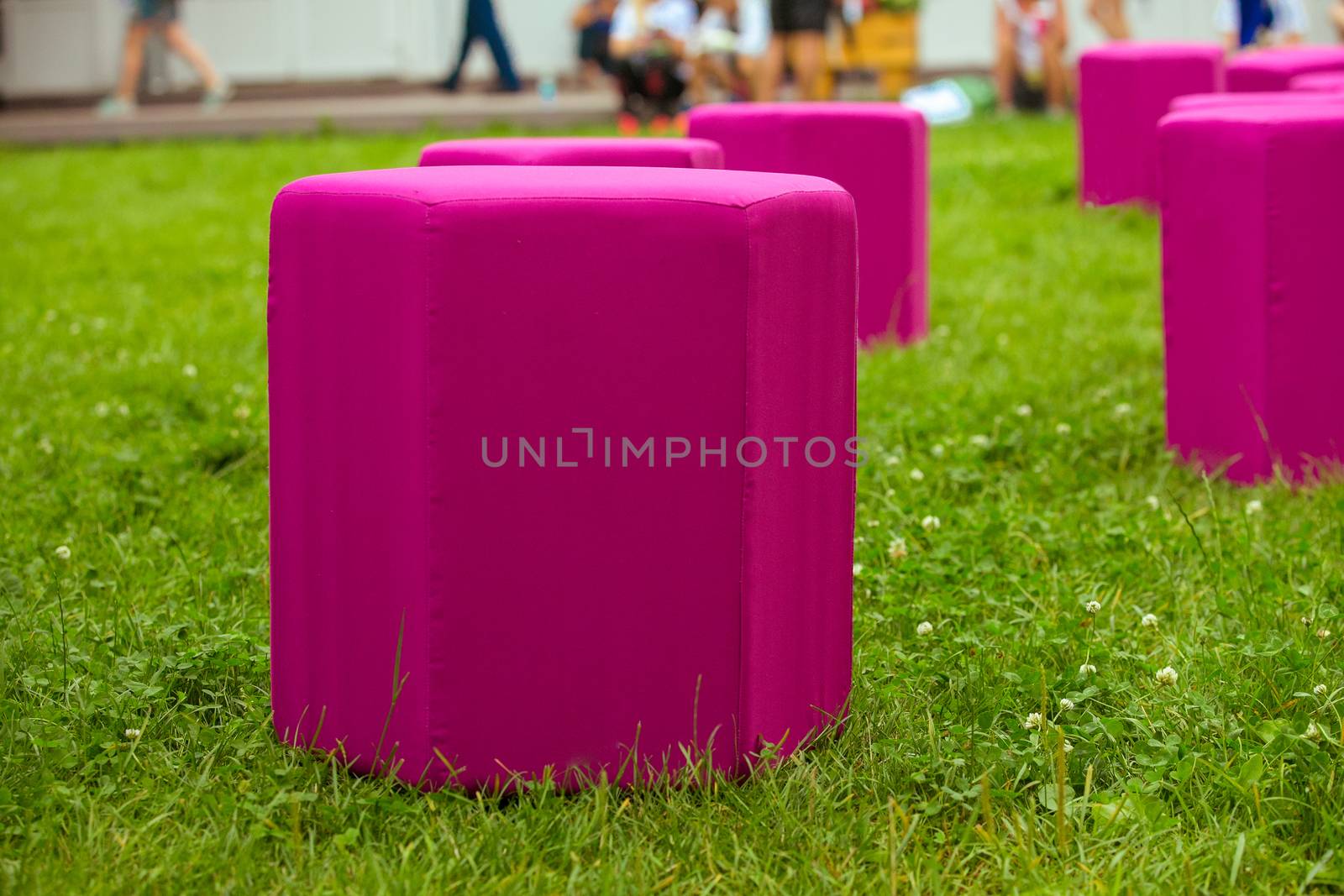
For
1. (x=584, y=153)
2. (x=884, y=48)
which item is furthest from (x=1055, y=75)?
(x=584, y=153)

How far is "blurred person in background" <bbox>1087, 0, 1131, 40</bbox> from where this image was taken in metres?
11.9

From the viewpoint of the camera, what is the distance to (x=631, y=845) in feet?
7.39

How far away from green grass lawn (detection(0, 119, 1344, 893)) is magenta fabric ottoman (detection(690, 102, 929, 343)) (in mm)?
398

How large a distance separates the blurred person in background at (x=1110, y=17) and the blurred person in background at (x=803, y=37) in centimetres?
220

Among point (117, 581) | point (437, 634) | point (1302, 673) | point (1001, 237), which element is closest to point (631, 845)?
point (437, 634)

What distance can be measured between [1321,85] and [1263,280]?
5.56 ft

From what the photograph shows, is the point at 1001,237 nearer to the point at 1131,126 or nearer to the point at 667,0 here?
the point at 1131,126

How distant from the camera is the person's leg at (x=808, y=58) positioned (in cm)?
1081

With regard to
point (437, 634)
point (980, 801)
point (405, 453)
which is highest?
point (405, 453)

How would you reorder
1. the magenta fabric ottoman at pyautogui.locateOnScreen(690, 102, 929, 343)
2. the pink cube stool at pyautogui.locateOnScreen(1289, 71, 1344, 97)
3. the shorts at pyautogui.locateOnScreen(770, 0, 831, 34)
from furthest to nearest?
the shorts at pyautogui.locateOnScreen(770, 0, 831, 34) < the magenta fabric ottoman at pyautogui.locateOnScreen(690, 102, 929, 343) < the pink cube stool at pyautogui.locateOnScreen(1289, 71, 1344, 97)

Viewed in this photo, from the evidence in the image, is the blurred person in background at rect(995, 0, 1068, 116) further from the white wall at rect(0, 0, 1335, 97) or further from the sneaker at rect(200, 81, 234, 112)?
the sneaker at rect(200, 81, 234, 112)

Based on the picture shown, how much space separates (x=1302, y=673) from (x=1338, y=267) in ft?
4.97

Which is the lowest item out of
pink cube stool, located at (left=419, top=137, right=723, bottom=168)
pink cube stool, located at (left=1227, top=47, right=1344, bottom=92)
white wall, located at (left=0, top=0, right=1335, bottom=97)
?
pink cube stool, located at (left=419, top=137, right=723, bottom=168)

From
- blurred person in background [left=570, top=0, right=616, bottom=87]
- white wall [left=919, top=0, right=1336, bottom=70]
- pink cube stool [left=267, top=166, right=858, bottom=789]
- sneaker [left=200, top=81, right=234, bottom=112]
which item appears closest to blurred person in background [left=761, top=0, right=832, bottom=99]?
blurred person in background [left=570, top=0, right=616, bottom=87]
